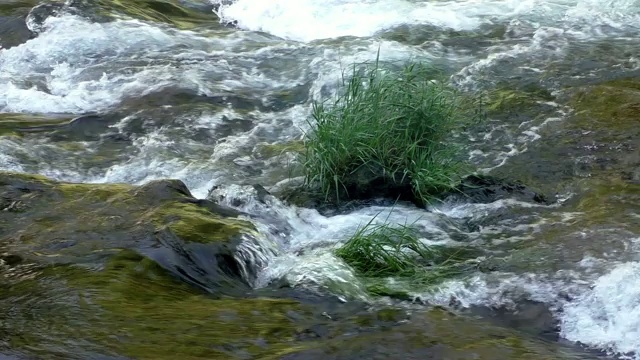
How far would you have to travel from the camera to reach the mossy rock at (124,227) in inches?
178

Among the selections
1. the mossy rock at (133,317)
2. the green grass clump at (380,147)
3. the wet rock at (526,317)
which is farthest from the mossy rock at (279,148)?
the wet rock at (526,317)

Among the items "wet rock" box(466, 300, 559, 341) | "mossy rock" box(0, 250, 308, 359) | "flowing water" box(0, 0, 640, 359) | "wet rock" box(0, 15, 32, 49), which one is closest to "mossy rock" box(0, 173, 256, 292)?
"mossy rock" box(0, 250, 308, 359)

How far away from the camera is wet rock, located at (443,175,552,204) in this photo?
19.1ft

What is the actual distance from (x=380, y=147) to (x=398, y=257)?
108 centimetres

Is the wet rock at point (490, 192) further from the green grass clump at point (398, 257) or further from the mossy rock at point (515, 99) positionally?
the mossy rock at point (515, 99)

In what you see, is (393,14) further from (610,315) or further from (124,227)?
(610,315)

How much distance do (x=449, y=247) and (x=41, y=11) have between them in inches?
255

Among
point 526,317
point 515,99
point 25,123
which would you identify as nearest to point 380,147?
point 526,317

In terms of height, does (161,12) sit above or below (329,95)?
above

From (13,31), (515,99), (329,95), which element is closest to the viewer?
(515,99)

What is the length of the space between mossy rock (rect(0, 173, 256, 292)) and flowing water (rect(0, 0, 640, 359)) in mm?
273

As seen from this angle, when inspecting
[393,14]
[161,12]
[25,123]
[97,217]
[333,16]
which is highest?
[393,14]

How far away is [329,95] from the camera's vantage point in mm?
7812

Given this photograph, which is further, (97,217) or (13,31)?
(13,31)
